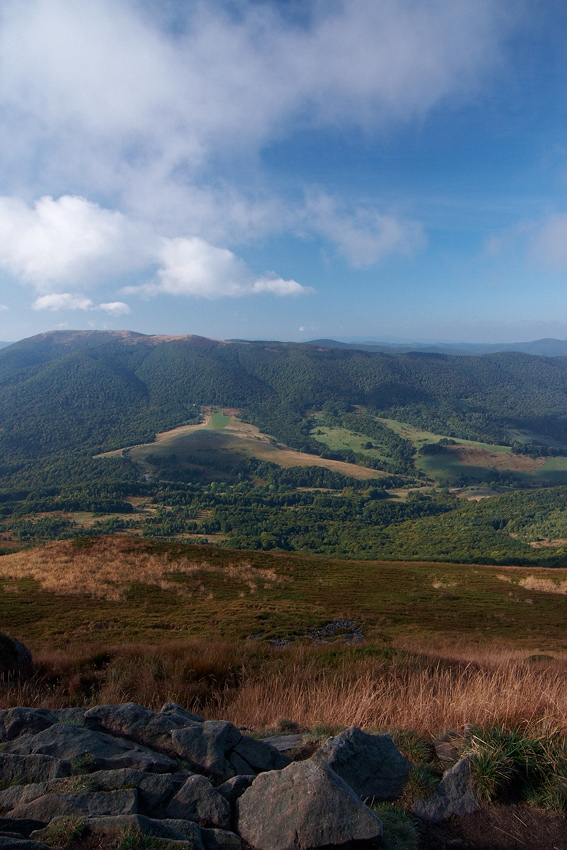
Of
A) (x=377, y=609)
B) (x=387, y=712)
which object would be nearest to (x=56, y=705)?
(x=387, y=712)

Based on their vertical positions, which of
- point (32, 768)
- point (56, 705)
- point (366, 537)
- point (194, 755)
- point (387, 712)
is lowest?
point (366, 537)

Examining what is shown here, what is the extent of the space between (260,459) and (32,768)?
161m

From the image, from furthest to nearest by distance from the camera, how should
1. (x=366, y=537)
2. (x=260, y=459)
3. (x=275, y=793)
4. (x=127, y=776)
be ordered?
(x=260, y=459)
(x=366, y=537)
(x=127, y=776)
(x=275, y=793)

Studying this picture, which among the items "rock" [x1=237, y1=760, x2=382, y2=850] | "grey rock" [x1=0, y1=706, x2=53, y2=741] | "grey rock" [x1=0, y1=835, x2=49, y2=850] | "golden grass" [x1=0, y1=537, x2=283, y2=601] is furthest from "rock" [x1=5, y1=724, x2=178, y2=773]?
"golden grass" [x1=0, y1=537, x2=283, y2=601]

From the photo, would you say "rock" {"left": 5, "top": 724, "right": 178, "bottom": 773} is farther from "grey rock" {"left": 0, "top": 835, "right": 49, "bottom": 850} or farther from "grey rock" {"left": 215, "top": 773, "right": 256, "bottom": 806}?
"grey rock" {"left": 0, "top": 835, "right": 49, "bottom": 850}

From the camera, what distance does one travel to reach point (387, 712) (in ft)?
16.5

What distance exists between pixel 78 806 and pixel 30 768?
3.01 ft

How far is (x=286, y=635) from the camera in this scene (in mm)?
16703

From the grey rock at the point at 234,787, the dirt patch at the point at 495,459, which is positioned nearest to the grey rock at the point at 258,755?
the grey rock at the point at 234,787

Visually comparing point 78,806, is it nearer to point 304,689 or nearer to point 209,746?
point 209,746

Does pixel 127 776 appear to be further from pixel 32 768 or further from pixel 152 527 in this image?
pixel 152 527

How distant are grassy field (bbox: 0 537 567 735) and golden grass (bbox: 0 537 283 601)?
5.6 inches

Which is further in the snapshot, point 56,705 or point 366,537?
point 366,537

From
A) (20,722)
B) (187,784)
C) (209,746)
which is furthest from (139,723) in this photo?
(187,784)
